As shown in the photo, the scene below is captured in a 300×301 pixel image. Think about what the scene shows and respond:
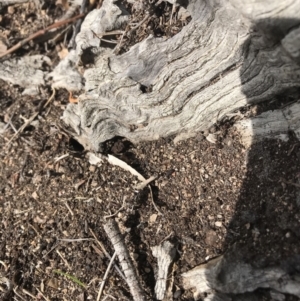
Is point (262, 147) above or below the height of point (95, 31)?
below

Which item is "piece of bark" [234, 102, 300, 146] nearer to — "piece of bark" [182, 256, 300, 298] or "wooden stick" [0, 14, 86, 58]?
"piece of bark" [182, 256, 300, 298]

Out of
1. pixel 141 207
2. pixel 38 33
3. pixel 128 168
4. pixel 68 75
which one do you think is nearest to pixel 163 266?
pixel 141 207

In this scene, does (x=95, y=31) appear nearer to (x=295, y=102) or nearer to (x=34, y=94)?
(x=34, y=94)

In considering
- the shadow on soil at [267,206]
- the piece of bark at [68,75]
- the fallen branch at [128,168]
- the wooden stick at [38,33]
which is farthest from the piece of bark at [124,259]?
the wooden stick at [38,33]

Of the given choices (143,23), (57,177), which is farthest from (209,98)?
(57,177)

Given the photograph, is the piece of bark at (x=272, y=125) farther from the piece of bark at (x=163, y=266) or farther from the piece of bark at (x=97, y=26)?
the piece of bark at (x=97, y=26)

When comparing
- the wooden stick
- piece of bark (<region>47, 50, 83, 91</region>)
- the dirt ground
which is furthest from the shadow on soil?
the wooden stick
